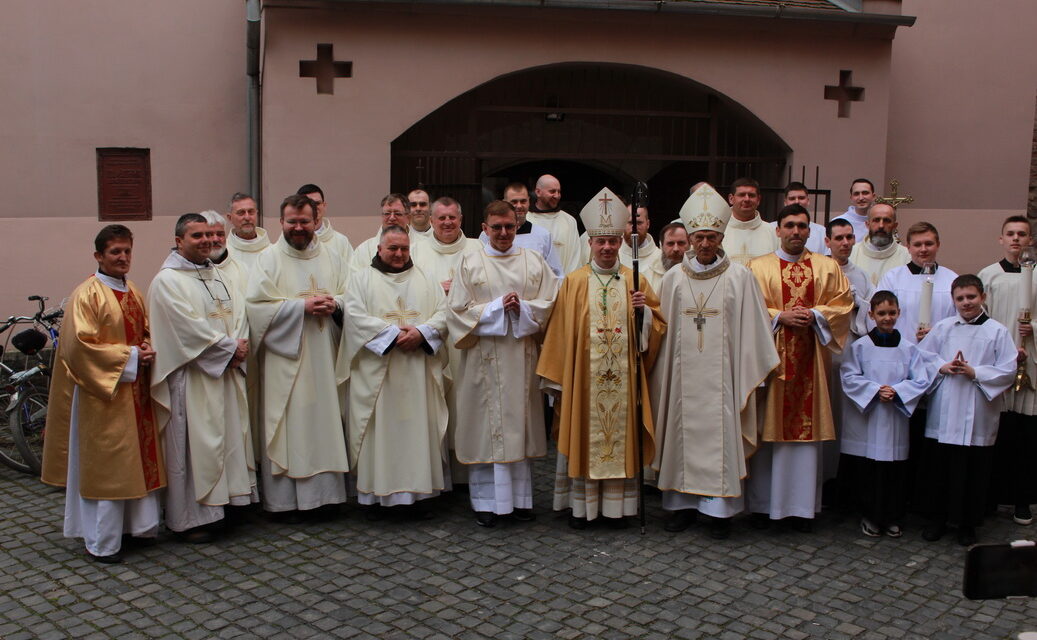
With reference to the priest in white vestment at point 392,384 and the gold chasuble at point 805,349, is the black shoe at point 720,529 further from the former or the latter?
the priest in white vestment at point 392,384

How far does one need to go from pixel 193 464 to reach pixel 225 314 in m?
0.88

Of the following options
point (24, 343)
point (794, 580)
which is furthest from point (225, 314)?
point (794, 580)

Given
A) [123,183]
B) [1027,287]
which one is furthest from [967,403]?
[123,183]

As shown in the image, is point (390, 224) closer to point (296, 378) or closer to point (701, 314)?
point (296, 378)

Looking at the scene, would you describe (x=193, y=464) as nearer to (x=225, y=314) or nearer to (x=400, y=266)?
(x=225, y=314)

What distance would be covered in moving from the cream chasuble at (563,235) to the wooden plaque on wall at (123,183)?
508 centimetres

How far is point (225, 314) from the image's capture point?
5855 mm

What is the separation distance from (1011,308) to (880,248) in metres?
1.11

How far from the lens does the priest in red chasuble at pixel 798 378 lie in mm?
5902

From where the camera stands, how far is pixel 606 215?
585 cm

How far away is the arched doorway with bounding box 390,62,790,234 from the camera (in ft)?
35.9

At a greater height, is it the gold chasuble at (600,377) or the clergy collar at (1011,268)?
the clergy collar at (1011,268)

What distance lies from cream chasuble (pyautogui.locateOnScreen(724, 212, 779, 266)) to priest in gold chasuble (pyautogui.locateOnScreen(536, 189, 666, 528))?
1.77m

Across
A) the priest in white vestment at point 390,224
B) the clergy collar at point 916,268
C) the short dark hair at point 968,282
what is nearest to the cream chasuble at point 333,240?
the priest in white vestment at point 390,224
